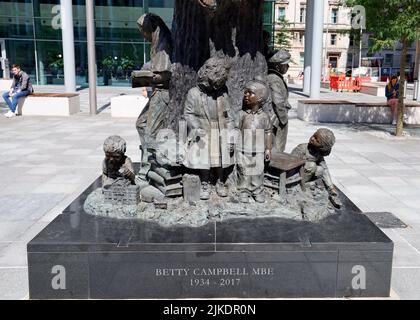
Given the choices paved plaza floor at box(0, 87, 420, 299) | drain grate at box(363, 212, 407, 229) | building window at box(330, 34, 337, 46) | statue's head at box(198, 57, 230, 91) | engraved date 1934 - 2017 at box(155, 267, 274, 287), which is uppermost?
building window at box(330, 34, 337, 46)

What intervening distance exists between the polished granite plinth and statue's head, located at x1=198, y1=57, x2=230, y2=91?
5.67ft

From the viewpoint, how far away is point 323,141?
5.52 meters

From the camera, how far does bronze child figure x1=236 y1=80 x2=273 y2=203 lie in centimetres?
524

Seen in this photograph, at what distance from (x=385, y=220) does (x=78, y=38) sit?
2778 cm

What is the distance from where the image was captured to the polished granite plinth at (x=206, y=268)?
4.29 meters

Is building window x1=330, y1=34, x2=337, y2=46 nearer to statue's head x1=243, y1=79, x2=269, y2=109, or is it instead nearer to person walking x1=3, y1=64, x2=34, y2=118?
person walking x1=3, y1=64, x2=34, y2=118

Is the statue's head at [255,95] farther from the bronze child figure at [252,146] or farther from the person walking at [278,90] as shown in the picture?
the person walking at [278,90]

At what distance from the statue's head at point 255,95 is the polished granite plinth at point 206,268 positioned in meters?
1.61

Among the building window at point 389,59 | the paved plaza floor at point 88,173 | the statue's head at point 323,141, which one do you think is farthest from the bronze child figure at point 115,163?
the building window at point 389,59

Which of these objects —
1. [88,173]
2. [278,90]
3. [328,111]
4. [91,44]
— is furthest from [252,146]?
[91,44]

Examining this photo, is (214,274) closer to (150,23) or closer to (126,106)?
(150,23)

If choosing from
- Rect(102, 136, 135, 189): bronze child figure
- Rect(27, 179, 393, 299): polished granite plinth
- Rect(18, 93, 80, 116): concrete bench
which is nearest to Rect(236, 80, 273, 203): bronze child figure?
Rect(27, 179, 393, 299): polished granite plinth

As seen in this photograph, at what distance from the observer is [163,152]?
5.28m

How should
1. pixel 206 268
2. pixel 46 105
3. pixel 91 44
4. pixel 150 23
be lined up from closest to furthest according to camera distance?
pixel 206 268
pixel 150 23
pixel 91 44
pixel 46 105
